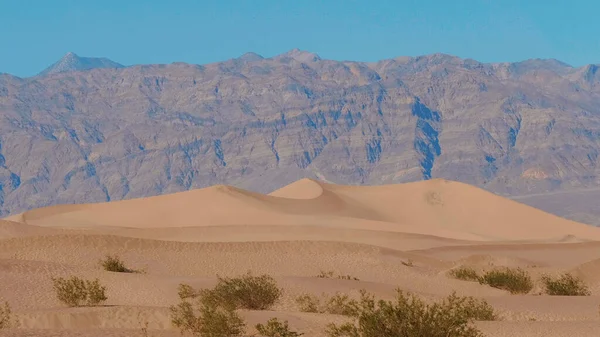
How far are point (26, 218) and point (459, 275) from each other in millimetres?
51876

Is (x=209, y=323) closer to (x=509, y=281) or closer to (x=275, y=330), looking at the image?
(x=275, y=330)

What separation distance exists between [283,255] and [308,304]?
14.7 meters

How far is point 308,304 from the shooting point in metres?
23.1

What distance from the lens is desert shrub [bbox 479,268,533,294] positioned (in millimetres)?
30859

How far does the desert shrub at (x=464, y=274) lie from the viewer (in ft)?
110

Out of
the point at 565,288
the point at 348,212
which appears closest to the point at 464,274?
the point at 565,288

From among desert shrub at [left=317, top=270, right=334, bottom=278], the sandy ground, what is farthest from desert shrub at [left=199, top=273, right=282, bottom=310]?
desert shrub at [left=317, top=270, right=334, bottom=278]

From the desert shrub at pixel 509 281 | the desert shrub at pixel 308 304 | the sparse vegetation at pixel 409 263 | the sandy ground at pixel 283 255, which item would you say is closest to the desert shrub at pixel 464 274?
the sandy ground at pixel 283 255

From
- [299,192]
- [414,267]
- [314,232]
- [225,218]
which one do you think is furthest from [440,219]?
[414,267]

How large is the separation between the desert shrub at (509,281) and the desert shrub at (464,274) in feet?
3.39

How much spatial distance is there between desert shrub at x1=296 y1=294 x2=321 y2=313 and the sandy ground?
1.68 ft

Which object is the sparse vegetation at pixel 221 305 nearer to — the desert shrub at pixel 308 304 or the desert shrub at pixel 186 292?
the desert shrub at pixel 186 292

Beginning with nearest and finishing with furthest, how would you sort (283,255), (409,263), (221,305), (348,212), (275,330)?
1. (275,330)
2. (221,305)
3. (409,263)
4. (283,255)
5. (348,212)

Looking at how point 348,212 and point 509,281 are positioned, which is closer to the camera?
point 509,281
